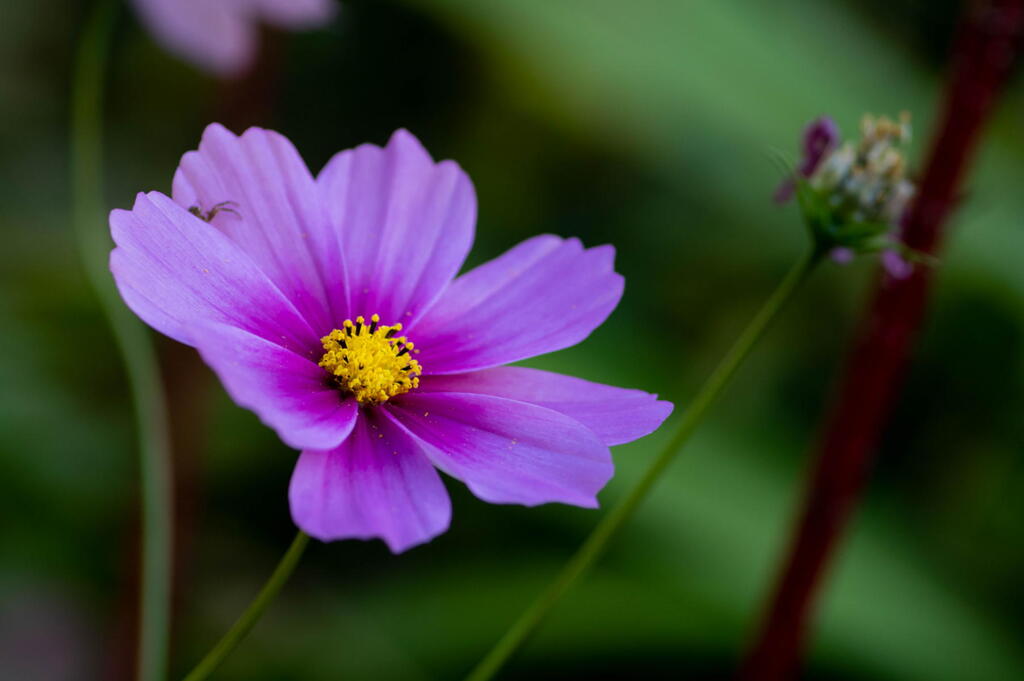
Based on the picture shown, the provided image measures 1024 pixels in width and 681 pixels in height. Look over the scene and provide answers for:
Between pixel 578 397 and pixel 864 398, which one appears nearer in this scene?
pixel 578 397

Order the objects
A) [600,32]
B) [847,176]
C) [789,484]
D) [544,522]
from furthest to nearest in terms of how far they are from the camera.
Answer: [600,32] → [789,484] → [544,522] → [847,176]

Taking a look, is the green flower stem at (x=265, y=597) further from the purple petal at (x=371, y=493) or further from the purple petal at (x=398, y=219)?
the purple petal at (x=398, y=219)

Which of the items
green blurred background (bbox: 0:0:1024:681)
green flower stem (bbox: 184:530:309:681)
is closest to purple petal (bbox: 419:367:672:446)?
green flower stem (bbox: 184:530:309:681)

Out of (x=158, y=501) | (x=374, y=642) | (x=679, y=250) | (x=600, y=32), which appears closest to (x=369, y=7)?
(x=600, y=32)

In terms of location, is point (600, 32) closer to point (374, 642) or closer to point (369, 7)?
point (369, 7)

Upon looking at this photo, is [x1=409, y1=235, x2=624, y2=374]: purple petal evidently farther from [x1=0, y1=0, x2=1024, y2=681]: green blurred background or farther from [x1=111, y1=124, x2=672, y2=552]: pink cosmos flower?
[x1=0, y1=0, x2=1024, y2=681]: green blurred background

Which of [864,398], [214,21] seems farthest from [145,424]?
[864,398]

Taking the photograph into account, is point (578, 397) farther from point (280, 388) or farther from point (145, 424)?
point (145, 424)

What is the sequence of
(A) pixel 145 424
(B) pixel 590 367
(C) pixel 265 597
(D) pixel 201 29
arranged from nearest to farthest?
(C) pixel 265 597
(A) pixel 145 424
(D) pixel 201 29
(B) pixel 590 367
